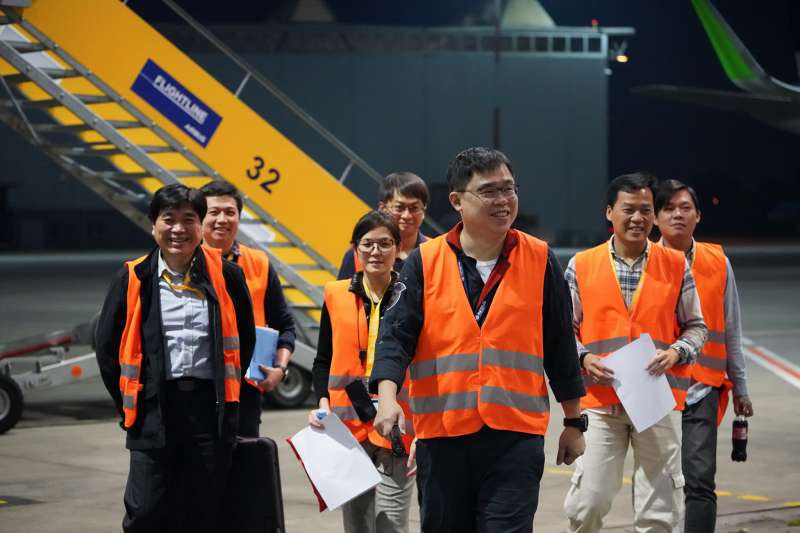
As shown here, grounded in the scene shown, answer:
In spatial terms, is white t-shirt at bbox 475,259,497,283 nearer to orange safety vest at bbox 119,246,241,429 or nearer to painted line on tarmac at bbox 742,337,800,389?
orange safety vest at bbox 119,246,241,429

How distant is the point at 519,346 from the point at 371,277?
1314 millimetres

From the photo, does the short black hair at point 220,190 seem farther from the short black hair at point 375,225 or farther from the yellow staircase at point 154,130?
the yellow staircase at point 154,130

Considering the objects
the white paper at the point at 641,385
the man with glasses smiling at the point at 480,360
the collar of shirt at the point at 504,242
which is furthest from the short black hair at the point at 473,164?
the white paper at the point at 641,385

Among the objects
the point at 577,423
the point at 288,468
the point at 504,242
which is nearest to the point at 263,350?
the point at 504,242

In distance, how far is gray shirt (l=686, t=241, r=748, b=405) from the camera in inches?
245

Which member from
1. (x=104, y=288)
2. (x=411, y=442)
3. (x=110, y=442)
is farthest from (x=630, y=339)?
(x=104, y=288)

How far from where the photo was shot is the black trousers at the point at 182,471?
484 cm

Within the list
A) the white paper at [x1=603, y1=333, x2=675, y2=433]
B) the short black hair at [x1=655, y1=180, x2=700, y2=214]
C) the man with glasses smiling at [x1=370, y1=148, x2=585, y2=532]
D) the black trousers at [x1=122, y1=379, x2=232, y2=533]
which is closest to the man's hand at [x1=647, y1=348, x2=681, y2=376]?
the white paper at [x1=603, y1=333, x2=675, y2=433]

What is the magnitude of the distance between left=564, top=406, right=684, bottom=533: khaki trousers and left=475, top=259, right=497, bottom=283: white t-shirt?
1.66m

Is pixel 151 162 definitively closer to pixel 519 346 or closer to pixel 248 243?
pixel 248 243

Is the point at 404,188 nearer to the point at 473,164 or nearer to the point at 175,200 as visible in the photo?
the point at 175,200

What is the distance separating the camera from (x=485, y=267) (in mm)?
4387

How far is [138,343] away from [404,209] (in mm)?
1807

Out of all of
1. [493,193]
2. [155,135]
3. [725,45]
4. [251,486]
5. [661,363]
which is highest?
[725,45]
